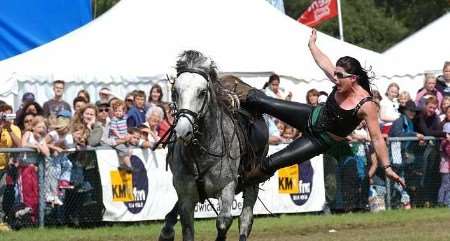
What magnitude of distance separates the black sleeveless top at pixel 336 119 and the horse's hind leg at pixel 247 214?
4.19 feet

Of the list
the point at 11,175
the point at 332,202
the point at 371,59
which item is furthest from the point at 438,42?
the point at 11,175

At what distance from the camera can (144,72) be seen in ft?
72.8

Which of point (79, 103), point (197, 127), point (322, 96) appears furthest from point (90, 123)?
point (197, 127)

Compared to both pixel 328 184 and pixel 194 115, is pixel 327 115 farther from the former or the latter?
pixel 328 184

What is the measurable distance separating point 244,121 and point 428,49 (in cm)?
1597

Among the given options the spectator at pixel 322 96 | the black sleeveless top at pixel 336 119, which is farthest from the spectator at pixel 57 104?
the black sleeveless top at pixel 336 119

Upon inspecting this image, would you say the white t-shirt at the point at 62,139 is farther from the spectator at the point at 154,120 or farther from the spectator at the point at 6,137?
the spectator at the point at 154,120

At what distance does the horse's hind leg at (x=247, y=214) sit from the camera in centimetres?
1203

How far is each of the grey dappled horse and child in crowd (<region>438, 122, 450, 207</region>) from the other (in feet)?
27.1

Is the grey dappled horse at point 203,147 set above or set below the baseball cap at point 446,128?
below

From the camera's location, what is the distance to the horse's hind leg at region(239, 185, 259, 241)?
1203 cm

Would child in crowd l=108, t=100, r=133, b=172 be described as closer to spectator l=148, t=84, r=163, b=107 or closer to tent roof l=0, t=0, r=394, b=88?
spectator l=148, t=84, r=163, b=107

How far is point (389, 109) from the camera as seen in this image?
19.8m

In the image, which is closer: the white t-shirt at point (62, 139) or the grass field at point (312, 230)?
the grass field at point (312, 230)
